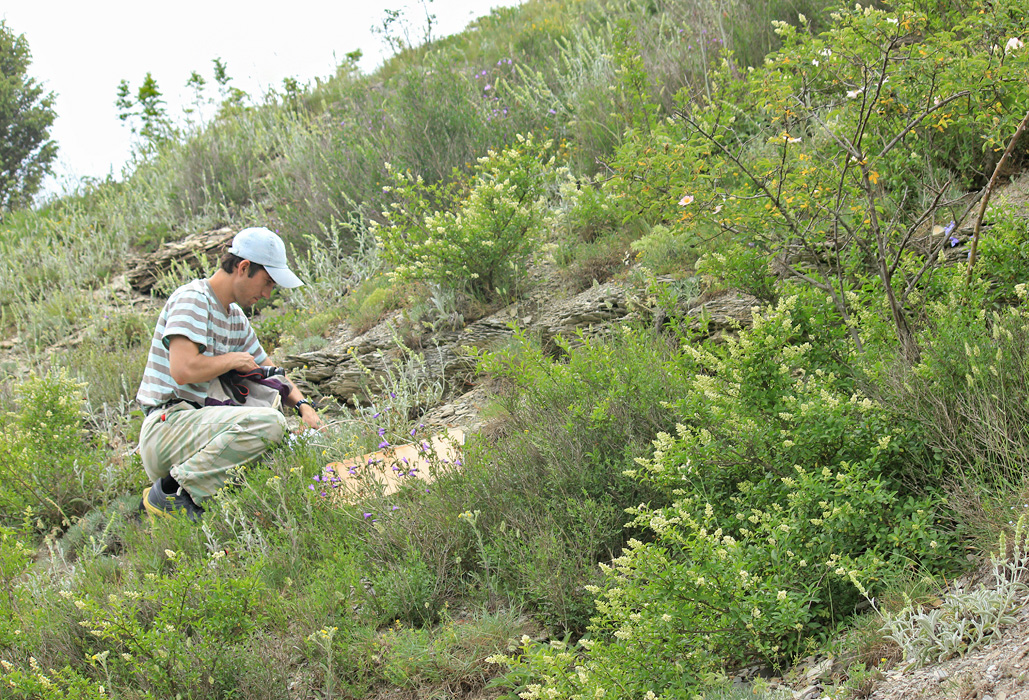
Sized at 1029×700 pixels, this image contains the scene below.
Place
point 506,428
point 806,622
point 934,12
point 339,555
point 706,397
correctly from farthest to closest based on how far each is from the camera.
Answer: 1. point 934,12
2. point 506,428
3. point 339,555
4. point 706,397
5. point 806,622

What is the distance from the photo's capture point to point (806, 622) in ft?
7.02

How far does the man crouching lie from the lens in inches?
167

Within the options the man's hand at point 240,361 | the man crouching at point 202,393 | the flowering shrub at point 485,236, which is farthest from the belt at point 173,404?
the flowering shrub at point 485,236

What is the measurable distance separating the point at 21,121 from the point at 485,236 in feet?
57.2

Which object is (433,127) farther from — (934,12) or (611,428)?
(611,428)

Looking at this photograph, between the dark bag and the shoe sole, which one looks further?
the dark bag

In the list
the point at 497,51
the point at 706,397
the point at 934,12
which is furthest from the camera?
the point at 497,51

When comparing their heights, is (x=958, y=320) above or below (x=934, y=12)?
→ below

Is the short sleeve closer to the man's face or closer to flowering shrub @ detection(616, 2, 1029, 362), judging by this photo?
the man's face

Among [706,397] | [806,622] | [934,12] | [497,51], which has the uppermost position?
[497,51]

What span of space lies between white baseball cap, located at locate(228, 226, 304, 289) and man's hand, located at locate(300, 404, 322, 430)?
777 millimetres

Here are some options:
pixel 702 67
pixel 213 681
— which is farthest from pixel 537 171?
pixel 213 681

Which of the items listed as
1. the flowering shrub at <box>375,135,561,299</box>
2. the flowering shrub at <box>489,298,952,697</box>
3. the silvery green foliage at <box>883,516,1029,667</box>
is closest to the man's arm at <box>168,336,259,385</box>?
the flowering shrub at <box>375,135,561,299</box>

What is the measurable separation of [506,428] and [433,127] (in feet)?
13.8
